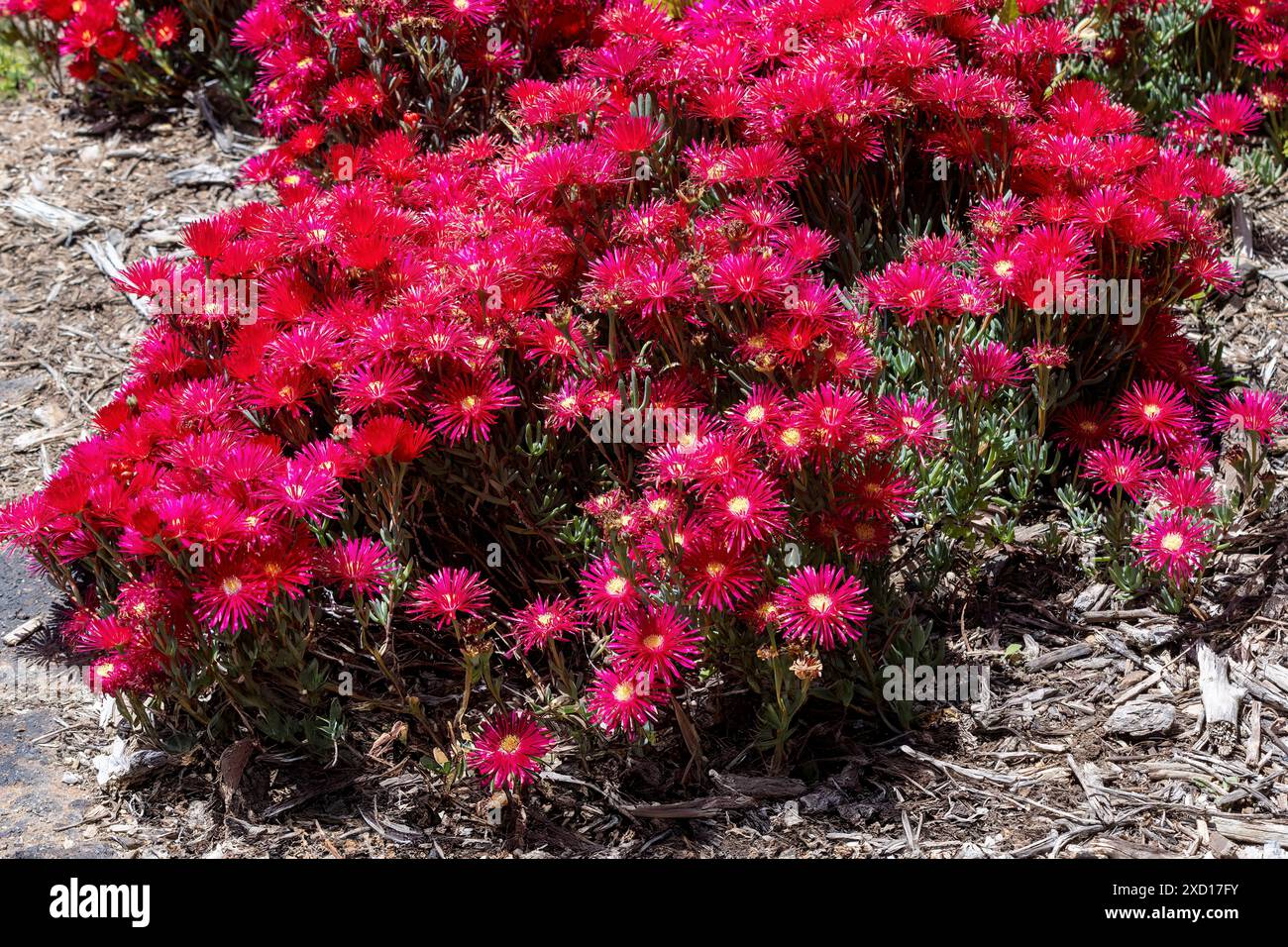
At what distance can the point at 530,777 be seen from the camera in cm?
300

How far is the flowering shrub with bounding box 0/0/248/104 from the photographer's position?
546cm

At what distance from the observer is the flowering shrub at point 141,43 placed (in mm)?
5461

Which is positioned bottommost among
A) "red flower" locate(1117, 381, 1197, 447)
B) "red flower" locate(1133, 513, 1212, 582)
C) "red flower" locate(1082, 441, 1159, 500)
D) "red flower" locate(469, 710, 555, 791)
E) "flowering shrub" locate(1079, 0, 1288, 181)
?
"red flower" locate(469, 710, 555, 791)

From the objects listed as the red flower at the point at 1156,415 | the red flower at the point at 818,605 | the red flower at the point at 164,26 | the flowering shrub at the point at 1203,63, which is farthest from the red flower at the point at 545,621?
the red flower at the point at 164,26

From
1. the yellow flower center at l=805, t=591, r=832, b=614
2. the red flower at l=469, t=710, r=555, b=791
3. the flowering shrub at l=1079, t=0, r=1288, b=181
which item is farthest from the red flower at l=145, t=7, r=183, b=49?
the yellow flower center at l=805, t=591, r=832, b=614

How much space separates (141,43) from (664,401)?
3562mm

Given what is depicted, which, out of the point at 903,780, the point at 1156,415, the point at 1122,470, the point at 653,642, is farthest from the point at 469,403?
the point at 1156,415

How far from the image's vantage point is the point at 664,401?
3.23 m

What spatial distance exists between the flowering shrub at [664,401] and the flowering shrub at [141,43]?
1.92 metres

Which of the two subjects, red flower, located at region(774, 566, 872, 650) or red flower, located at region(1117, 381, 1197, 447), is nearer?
red flower, located at region(774, 566, 872, 650)

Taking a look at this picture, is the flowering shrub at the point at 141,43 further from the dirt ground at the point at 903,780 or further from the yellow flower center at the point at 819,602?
the yellow flower center at the point at 819,602

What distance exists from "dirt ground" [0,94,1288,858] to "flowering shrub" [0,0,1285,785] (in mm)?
137

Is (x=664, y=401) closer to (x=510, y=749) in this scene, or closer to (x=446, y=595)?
(x=446, y=595)

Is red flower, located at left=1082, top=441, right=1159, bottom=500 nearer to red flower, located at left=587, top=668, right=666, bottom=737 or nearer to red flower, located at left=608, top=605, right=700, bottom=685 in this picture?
red flower, located at left=608, top=605, right=700, bottom=685
